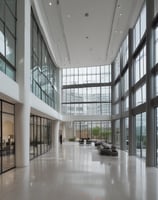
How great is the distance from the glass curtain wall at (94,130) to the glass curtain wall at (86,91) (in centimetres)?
221

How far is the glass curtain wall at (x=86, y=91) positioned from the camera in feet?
96.4

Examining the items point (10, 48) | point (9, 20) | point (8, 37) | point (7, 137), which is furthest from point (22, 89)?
point (9, 20)

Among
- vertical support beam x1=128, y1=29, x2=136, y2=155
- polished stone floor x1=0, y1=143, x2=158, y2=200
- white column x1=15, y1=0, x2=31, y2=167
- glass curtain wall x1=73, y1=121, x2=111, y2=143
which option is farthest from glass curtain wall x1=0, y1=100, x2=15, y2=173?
glass curtain wall x1=73, y1=121, x2=111, y2=143

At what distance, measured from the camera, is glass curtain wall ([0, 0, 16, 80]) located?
8.97 meters

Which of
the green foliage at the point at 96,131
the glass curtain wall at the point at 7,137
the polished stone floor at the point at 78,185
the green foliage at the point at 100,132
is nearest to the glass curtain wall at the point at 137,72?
the polished stone floor at the point at 78,185

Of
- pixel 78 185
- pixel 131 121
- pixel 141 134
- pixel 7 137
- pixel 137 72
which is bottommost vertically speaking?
pixel 78 185

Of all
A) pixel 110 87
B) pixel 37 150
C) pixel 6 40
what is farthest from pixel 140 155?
pixel 110 87

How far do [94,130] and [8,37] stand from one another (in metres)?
23.3

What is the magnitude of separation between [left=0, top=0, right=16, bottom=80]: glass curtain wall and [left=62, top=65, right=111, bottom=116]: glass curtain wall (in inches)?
782

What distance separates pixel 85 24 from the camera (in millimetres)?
15875

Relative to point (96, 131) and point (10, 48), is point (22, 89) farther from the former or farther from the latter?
point (96, 131)

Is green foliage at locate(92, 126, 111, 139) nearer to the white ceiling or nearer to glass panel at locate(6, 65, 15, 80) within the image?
the white ceiling

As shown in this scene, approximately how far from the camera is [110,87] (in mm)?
28906

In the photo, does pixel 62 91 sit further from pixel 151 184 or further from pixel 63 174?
Answer: pixel 151 184
